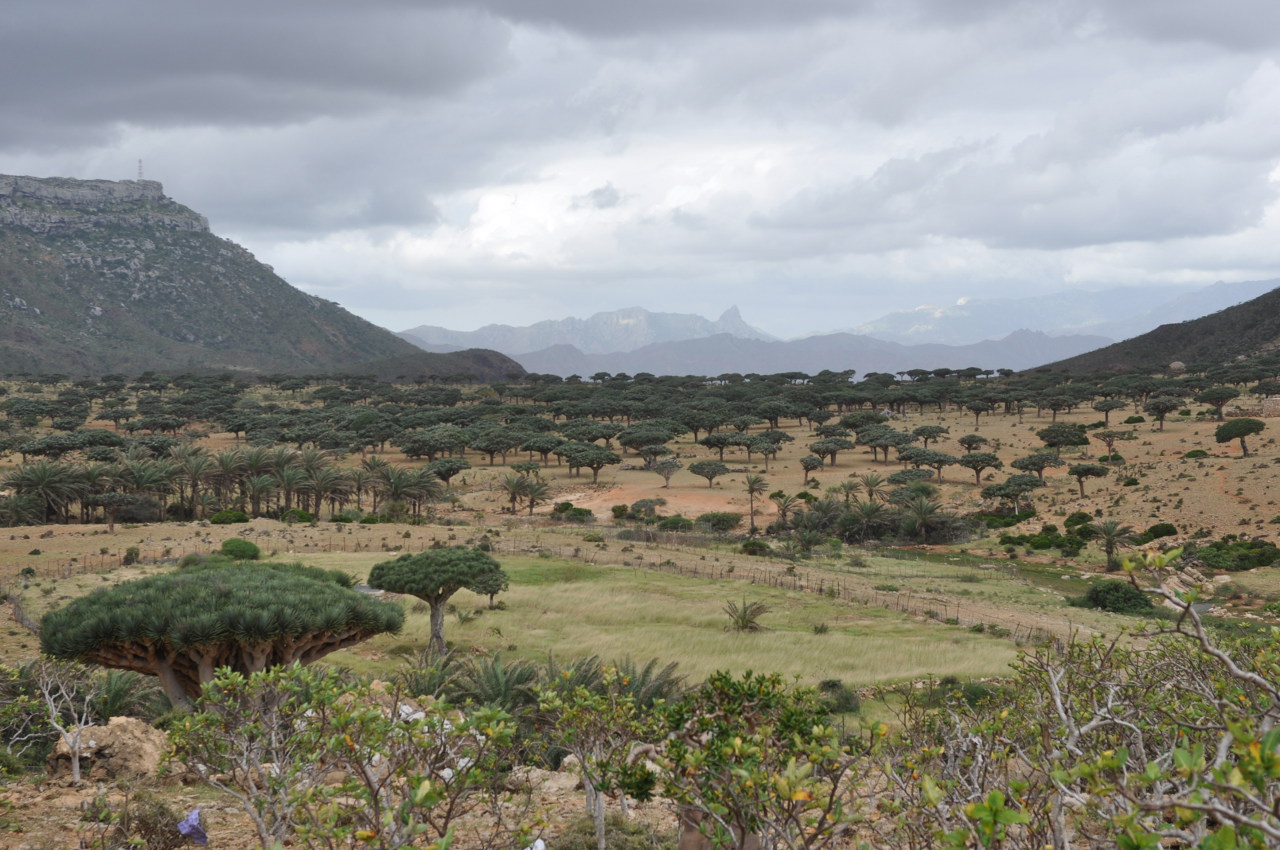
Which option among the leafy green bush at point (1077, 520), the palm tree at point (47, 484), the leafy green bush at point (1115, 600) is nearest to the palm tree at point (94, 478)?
the palm tree at point (47, 484)

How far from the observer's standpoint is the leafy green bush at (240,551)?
121 ft

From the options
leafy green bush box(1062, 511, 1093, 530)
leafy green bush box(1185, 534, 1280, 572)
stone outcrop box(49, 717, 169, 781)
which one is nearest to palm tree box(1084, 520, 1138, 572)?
leafy green bush box(1062, 511, 1093, 530)

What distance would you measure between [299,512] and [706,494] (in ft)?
111

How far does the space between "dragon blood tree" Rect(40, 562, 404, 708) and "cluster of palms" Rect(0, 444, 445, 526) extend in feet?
129

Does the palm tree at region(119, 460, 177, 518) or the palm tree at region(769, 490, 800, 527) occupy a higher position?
the palm tree at region(119, 460, 177, 518)

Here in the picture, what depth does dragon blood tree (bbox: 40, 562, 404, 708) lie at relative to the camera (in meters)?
14.5

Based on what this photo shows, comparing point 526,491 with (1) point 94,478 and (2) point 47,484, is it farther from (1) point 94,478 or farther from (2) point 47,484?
(2) point 47,484

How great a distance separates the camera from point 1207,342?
141 metres

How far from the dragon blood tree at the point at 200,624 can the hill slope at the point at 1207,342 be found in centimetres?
14569

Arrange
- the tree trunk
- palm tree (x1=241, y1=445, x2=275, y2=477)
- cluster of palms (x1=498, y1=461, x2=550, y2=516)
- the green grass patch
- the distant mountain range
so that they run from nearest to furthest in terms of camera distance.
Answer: the green grass patch, the tree trunk, palm tree (x1=241, y1=445, x2=275, y2=477), cluster of palms (x1=498, y1=461, x2=550, y2=516), the distant mountain range

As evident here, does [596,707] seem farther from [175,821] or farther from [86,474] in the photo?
[86,474]

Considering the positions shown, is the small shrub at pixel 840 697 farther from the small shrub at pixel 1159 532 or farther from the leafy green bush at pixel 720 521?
the small shrub at pixel 1159 532

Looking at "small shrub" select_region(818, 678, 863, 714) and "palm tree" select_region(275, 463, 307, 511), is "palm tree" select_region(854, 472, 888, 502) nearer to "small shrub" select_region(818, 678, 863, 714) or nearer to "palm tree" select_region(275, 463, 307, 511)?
"small shrub" select_region(818, 678, 863, 714)

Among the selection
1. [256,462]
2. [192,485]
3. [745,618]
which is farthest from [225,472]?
[745,618]
